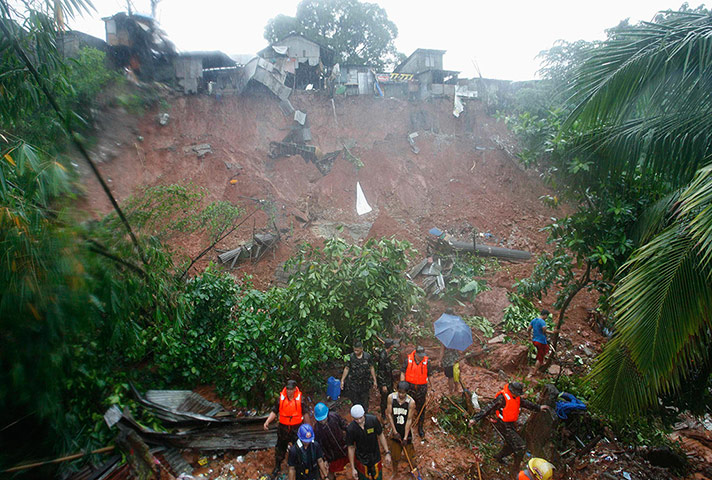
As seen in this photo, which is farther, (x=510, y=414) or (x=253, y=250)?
(x=253, y=250)

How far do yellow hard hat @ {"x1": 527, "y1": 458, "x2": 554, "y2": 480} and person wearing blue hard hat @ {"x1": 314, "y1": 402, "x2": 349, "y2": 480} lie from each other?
1960 millimetres

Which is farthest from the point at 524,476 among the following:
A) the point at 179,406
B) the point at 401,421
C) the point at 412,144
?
the point at 412,144

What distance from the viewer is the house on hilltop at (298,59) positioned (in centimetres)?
2059

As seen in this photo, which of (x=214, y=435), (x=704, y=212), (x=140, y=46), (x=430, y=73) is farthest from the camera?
(x=430, y=73)

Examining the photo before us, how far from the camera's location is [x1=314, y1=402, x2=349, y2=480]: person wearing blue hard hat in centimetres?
413

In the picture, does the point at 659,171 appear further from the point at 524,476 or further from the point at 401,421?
the point at 401,421

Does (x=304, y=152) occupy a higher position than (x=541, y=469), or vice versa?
Result: (x=304, y=152)

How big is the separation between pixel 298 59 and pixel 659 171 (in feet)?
68.0

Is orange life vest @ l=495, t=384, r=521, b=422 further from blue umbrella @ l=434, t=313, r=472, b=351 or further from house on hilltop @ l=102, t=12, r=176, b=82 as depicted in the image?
house on hilltop @ l=102, t=12, r=176, b=82

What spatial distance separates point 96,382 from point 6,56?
11.9 feet

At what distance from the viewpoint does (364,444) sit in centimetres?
393

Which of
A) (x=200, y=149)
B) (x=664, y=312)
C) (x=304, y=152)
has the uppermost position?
(x=200, y=149)

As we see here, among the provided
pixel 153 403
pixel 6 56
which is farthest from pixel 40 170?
pixel 153 403

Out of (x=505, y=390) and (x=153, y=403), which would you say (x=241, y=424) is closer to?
(x=153, y=403)
